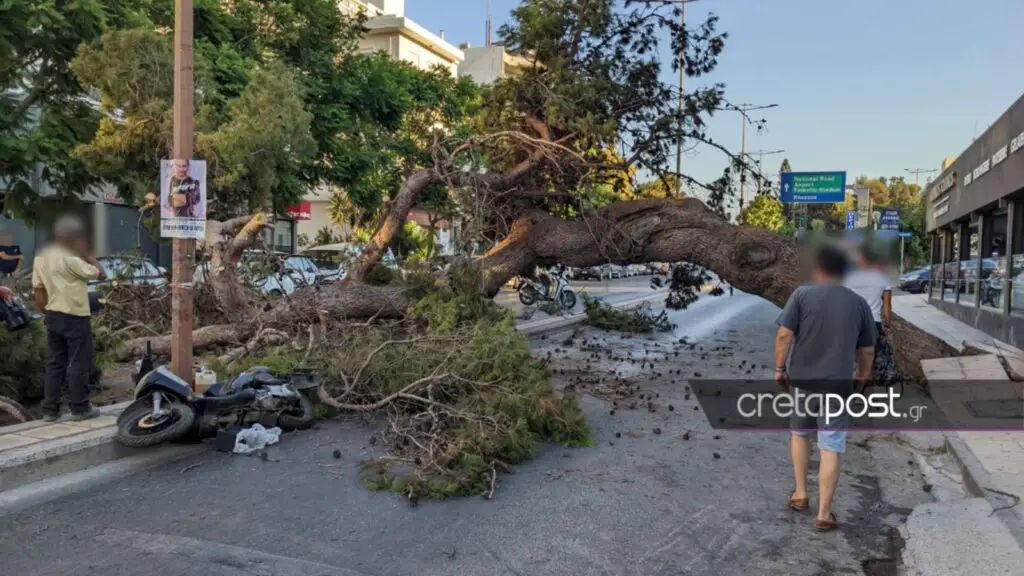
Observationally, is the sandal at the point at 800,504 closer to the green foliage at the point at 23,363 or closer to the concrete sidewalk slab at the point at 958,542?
the concrete sidewalk slab at the point at 958,542

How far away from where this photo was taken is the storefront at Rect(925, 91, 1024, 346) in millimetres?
13828

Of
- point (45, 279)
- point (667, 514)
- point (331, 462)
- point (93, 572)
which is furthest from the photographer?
point (45, 279)

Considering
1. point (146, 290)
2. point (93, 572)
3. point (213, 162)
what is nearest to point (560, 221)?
point (213, 162)

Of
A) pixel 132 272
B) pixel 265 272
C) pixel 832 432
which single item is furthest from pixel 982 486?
pixel 132 272

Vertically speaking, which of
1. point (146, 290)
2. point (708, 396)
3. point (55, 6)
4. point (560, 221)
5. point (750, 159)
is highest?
Result: point (55, 6)

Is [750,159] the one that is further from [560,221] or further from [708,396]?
[708,396]

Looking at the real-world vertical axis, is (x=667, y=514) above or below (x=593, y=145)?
below

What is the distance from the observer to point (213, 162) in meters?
9.99

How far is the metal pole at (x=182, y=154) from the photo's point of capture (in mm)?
7191

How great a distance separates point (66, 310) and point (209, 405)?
1489mm

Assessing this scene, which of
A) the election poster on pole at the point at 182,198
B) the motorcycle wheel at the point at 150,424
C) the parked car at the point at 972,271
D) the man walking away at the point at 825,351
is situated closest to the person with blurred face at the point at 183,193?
the election poster on pole at the point at 182,198

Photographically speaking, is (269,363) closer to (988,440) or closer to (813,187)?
(988,440)

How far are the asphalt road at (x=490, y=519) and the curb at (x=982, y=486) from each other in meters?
0.35

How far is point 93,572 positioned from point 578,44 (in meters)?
9.67
